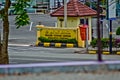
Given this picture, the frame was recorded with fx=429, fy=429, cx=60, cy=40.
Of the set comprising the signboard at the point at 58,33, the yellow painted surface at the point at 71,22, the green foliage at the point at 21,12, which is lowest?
the signboard at the point at 58,33

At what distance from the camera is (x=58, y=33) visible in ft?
107

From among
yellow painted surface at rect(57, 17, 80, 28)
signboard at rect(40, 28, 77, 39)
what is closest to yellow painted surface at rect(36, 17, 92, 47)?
signboard at rect(40, 28, 77, 39)

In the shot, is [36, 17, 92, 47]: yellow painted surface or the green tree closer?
the green tree

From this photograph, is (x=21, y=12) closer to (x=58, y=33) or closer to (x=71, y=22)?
(x=58, y=33)

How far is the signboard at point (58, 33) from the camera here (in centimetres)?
3216

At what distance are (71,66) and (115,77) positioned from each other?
2.13ft

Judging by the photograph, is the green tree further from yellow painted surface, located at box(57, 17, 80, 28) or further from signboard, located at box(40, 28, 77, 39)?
yellow painted surface, located at box(57, 17, 80, 28)

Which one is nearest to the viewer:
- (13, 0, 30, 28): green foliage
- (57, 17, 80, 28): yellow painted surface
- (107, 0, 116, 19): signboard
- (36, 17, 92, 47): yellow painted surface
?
(13, 0, 30, 28): green foliage

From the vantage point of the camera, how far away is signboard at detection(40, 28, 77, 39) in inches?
1266

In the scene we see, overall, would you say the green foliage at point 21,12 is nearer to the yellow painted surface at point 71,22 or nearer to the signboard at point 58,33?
the signboard at point 58,33

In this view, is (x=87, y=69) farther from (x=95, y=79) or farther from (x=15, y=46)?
(x=15, y=46)

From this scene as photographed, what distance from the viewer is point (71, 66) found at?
15.6 feet

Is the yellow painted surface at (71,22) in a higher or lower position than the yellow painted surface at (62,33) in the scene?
higher

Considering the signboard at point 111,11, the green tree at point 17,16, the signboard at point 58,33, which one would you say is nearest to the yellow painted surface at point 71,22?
the signboard at point 58,33
